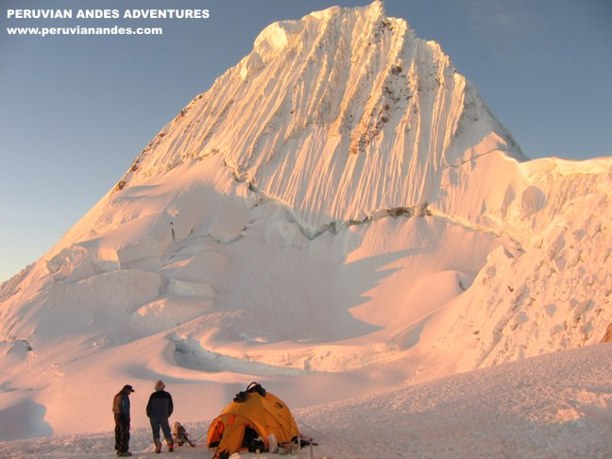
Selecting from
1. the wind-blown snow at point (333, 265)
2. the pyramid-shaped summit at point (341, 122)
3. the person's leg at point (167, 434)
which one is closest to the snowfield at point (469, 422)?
the wind-blown snow at point (333, 265)

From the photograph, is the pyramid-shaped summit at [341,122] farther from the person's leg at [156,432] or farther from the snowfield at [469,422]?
the person's leg at [156,432]

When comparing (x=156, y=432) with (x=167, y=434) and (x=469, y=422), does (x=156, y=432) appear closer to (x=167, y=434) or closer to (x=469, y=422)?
(x=167, y=434)

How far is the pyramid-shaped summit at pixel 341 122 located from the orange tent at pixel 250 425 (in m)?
20.1

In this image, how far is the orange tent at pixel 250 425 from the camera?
7191 mm

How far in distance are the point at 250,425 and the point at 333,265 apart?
1905 centimetres

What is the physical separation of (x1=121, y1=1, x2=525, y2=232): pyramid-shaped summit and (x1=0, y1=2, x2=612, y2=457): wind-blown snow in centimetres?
10

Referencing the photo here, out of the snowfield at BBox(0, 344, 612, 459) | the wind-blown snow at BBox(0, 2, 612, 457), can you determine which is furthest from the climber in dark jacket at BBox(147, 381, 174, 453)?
the wind-blown snow at BBox(0, 2, 612, 457)

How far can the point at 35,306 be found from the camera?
24.9m

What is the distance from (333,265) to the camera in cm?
2623

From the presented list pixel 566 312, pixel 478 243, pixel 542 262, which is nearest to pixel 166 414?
pixel 566 312

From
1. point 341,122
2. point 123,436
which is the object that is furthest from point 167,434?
point 341,122

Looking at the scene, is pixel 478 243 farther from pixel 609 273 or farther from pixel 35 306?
pixel 35 306

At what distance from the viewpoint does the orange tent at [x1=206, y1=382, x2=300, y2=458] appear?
7.19 metres

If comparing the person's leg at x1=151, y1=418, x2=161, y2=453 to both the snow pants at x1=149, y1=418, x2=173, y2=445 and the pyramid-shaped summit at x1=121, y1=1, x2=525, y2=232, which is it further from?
the pyramid-shaped summit at x1=121, y1=1, x2=525, y2=232
